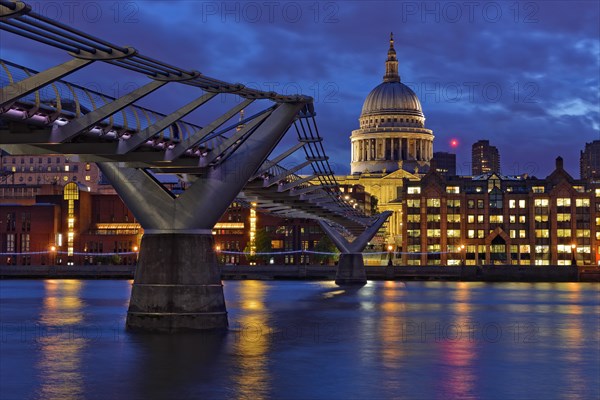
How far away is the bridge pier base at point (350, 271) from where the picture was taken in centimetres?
12975

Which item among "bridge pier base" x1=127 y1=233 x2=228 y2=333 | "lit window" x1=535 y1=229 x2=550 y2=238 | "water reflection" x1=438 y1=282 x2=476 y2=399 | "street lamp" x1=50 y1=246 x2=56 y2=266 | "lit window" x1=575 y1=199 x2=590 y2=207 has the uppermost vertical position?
"lit window" x1=575 y1=199 x2=590 y2=207

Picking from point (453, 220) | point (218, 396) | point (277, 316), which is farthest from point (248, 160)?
point (453, 220)

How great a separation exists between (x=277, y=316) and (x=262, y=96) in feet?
90.0

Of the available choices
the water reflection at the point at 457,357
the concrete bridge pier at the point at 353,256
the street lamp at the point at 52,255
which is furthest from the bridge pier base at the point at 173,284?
the street lamp at the point at 52,255

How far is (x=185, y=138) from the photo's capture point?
48500 millimetres

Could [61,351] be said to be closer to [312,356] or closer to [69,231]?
[312,356]

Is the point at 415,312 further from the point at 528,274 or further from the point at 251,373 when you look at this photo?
the point at 528,274

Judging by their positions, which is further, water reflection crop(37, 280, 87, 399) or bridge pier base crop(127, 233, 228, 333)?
bridge pier base crop(127, 233, 228, 333)

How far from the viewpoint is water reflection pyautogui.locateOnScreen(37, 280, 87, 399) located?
116 feet

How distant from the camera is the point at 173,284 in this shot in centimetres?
4891

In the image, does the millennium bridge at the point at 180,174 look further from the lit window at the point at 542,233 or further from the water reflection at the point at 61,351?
the lit window at the point at 542,233

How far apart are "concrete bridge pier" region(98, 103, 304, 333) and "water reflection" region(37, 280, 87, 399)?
390 cm

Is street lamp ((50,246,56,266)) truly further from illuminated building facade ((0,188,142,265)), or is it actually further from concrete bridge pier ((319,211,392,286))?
concrete bridge pier ((319,211,392,286))

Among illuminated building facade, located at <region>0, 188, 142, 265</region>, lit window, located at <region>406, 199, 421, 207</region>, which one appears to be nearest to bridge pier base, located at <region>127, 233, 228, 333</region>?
illuminated building facade, located at <region>0, 188, 142, 265</region>
